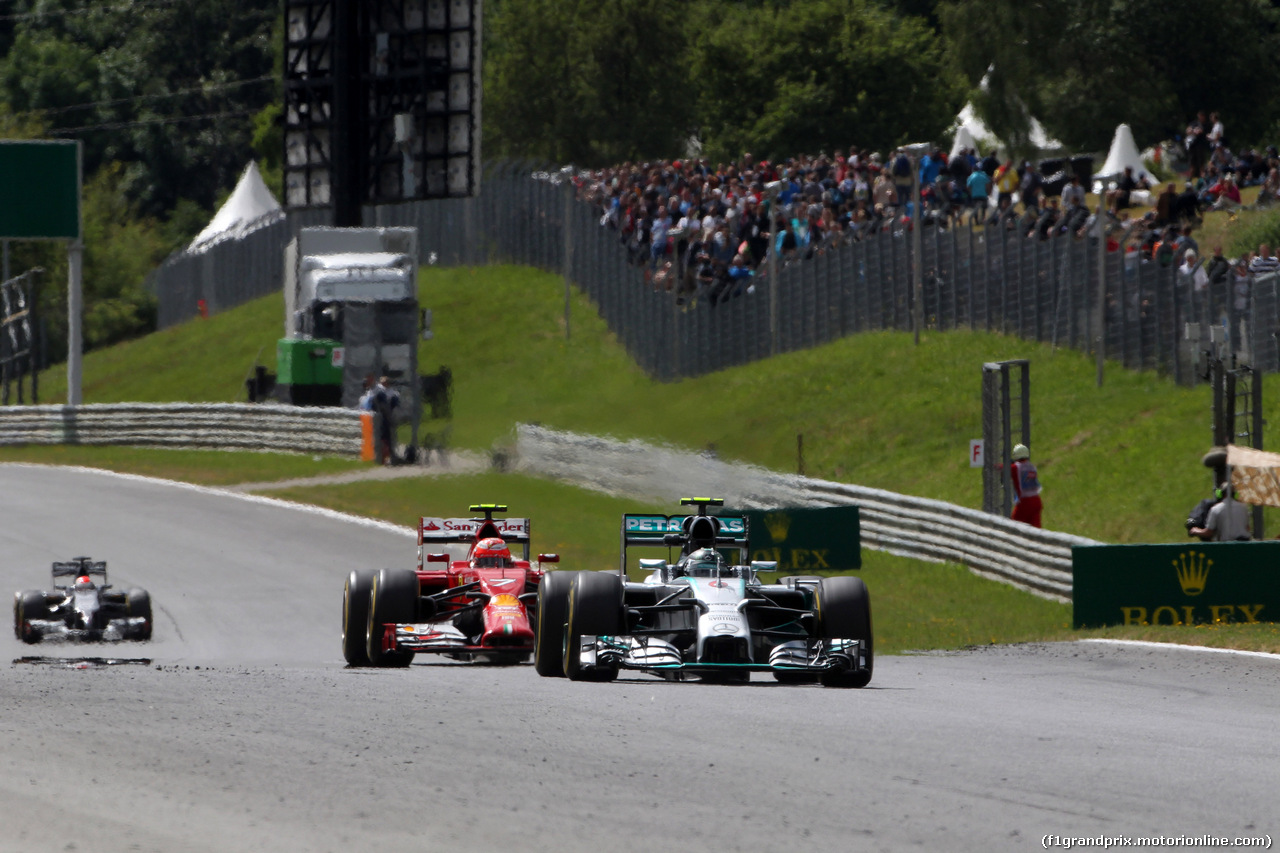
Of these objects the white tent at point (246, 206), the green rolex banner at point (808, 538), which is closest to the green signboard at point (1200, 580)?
the green rolex banner at point (808, 538)

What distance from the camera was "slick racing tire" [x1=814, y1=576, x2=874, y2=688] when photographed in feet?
44.7

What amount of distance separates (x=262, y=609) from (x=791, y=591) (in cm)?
950

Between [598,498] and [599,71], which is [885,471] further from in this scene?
[599,71]

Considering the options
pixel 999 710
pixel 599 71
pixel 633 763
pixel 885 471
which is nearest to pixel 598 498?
pixel 885 471

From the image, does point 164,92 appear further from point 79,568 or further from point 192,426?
point 79,568

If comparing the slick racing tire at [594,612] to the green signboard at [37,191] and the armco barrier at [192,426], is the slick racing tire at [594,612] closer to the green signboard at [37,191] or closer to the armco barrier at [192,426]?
the armco barrier at [192,426]

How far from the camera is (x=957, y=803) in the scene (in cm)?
864

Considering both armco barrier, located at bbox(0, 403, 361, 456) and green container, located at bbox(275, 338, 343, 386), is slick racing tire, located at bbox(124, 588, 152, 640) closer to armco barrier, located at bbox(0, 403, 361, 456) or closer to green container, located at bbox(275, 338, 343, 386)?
armco barrier, located at bbox(0, 403, 361, 456)

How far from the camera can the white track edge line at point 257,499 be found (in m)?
27.8

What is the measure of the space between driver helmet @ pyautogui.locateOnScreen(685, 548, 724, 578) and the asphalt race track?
3.01ft

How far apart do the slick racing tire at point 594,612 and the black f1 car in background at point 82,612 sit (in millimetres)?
7133

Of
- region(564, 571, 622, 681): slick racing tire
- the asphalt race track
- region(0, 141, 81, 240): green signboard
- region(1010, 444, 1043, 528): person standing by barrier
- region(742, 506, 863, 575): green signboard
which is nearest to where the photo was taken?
the asphalt race track

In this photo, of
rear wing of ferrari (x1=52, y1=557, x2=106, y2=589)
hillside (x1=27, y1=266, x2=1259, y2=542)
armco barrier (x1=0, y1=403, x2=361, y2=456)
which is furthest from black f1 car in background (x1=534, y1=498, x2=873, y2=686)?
armco barrier (x1=0, y1=403, x2=361, y2=456)

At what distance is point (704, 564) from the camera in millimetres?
14008
